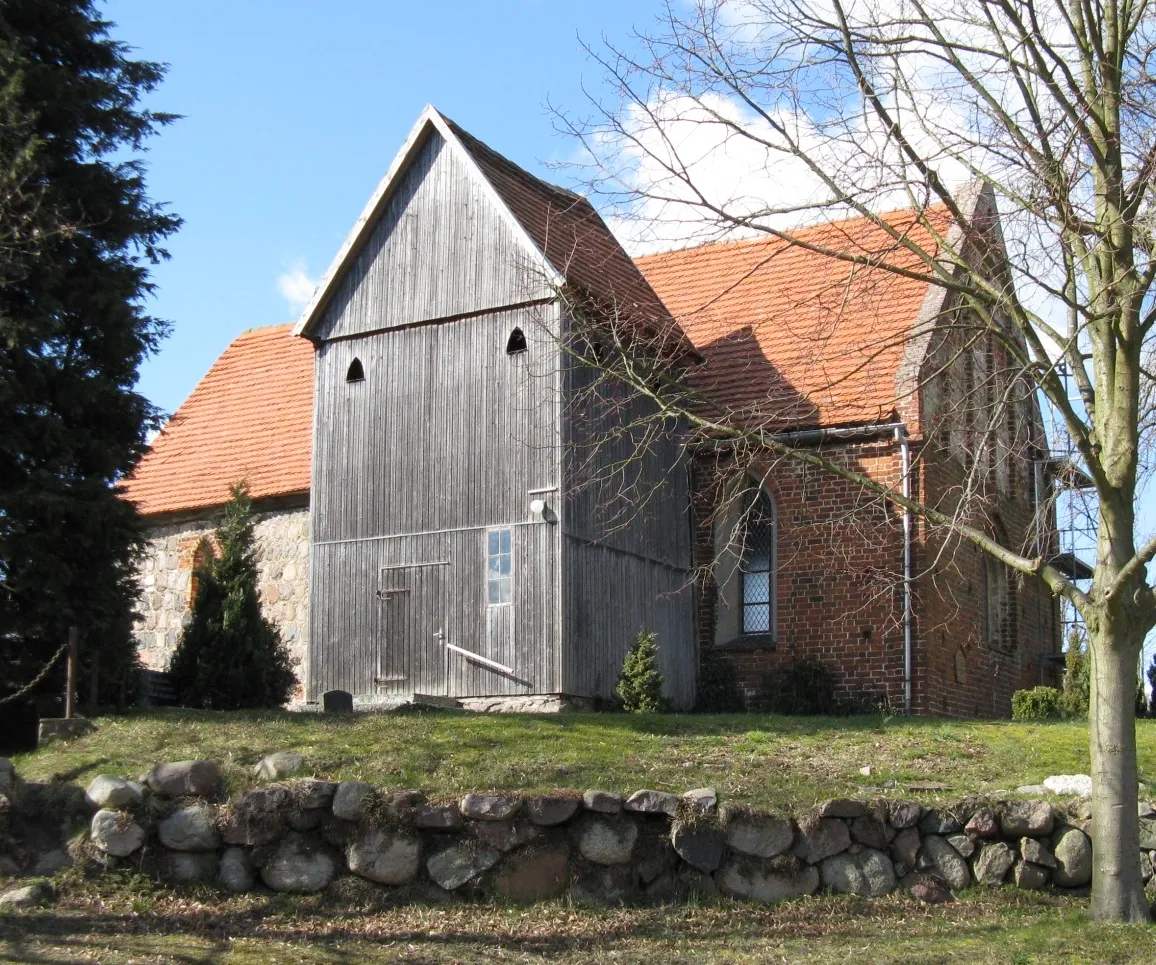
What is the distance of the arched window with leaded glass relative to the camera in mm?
20938

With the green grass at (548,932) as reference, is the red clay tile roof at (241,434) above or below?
above

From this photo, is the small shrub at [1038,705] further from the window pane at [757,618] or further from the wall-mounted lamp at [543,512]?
the wall-mounted lamp at [543,512]

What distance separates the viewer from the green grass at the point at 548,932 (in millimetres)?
9375

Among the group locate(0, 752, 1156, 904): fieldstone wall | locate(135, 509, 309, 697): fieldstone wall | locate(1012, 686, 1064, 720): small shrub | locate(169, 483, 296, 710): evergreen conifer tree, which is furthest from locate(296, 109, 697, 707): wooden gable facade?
locate(0, 752, 1156, 904): fieldstone wall

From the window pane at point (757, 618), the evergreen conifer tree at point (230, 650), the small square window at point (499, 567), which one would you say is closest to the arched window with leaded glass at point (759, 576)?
the window pane at point (757, 618)

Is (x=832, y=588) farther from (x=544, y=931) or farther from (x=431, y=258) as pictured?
(x=544, y=931)

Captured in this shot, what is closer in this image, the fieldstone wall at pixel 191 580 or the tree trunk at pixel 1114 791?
the tree trunk at pixel 1114 791

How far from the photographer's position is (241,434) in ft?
83.7

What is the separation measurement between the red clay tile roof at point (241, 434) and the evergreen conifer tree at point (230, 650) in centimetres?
412

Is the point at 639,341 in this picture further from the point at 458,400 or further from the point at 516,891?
the point at 458,400

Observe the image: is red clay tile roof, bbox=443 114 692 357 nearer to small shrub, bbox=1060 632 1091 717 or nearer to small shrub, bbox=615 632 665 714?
small shrub, bbox=615 632 665 714

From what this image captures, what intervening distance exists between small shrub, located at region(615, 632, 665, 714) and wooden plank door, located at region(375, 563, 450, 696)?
2.28m

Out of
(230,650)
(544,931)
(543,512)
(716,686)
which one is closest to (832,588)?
(716,686)

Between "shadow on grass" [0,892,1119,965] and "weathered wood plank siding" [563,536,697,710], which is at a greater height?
"weathered wood plank siding" [563,536,697,710]
